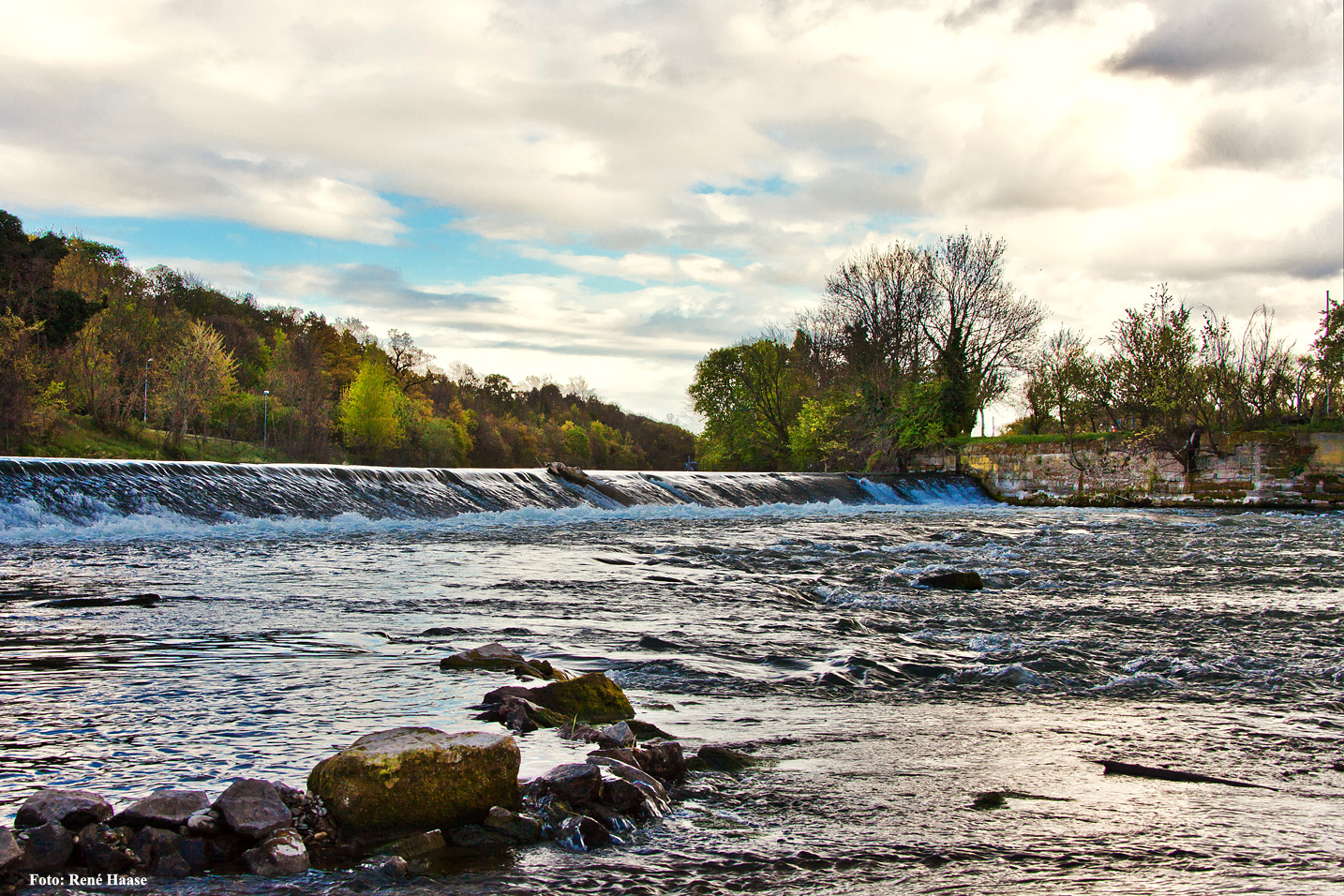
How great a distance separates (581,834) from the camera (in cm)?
260

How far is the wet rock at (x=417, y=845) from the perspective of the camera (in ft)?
8.03

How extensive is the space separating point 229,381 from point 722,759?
55297 mm

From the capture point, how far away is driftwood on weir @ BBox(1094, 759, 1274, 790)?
3.17 metres

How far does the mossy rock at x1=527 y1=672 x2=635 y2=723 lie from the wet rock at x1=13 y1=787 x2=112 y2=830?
1742 millimetres

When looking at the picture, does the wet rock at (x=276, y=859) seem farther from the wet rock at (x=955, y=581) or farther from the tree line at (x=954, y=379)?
the tree line at (x=954, y=379)

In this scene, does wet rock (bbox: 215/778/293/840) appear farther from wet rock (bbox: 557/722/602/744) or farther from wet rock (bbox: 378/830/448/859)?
wet rock (bbox: 557/722/602/744)

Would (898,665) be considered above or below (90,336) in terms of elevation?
below

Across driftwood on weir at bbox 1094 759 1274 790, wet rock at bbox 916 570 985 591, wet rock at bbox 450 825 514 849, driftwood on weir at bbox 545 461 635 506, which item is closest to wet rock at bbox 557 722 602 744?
wet rock at bbox 450 825 514 849

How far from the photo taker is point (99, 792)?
2.67 meters

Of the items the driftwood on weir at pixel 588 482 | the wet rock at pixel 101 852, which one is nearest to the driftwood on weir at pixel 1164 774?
the wet rock at pixel 101 852

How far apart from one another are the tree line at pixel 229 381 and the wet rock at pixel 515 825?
123ft

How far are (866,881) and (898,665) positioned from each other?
308 cm

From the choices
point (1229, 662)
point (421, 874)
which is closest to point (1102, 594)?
point (1229, 662)

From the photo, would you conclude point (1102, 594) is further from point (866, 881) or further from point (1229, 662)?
point (866, 881)
